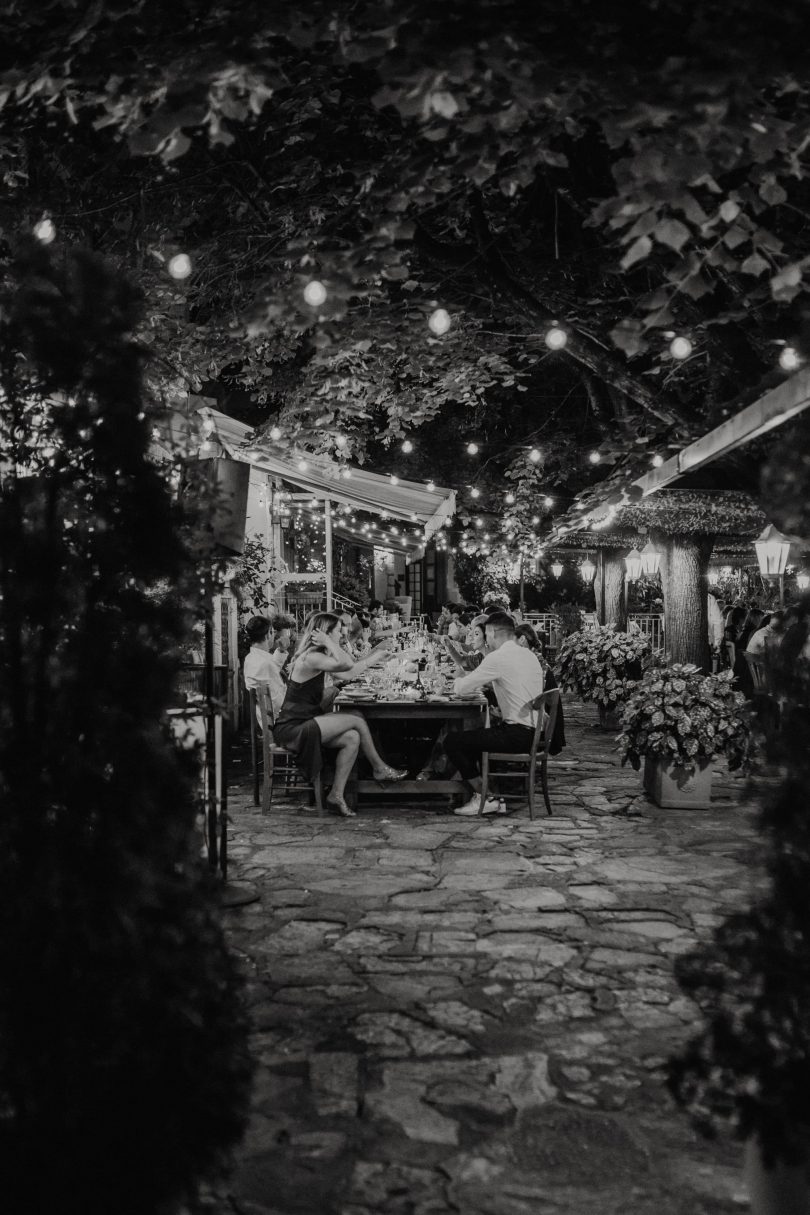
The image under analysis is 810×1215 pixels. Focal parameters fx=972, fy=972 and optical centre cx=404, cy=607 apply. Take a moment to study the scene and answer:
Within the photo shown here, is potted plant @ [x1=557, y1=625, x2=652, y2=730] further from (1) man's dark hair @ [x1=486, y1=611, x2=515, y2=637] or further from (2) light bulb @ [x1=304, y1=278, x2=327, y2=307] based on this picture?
(2) light bulb @ [x1=304, y1=278, x2=327, y2=307]

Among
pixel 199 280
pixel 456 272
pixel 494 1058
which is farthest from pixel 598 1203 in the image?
pixel 199 280

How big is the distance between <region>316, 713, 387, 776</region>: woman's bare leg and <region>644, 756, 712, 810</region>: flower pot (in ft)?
8.49

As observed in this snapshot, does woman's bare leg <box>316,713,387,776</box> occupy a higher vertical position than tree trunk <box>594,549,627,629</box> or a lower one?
lower

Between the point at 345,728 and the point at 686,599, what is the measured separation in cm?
685

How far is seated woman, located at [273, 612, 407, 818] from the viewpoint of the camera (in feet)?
28.6

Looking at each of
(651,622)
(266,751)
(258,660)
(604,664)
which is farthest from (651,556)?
(651,622)

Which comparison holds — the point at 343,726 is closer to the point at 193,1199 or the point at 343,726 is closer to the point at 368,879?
the point at 368,879

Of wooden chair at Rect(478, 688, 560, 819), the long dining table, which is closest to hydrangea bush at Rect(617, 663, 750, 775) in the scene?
wooden chair at Rect(478, 688, 560, 819)

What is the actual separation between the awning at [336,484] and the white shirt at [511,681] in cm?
381

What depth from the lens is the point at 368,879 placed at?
21.5ft

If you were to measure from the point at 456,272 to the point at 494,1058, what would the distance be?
251 inches

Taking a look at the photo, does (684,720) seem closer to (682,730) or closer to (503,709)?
(682,730)

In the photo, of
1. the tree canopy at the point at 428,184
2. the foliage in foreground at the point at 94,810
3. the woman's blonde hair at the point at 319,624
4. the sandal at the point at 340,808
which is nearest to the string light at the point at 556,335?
the tree canopy at the point at 428,184

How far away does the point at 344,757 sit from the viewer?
881 centimetres
